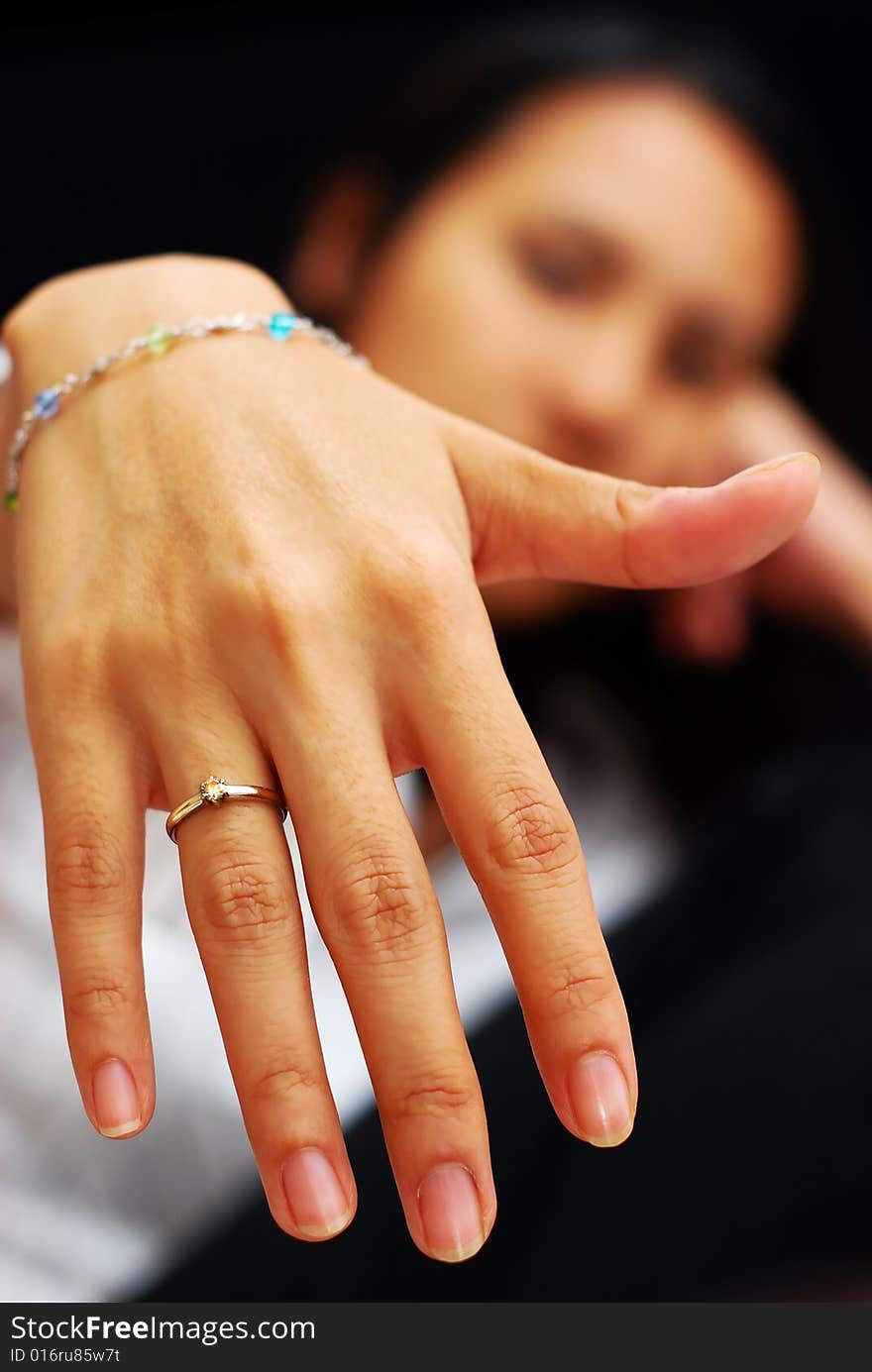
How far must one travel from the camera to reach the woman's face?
3.71 ft

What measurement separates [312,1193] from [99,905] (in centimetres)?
16

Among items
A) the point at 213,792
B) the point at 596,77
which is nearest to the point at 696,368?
Answer: the point at 596,77

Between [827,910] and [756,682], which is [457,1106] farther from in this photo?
[756,682]

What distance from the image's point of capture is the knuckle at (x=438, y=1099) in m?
0.46

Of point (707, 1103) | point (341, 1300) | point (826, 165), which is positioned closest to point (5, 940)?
point (341, 1300)

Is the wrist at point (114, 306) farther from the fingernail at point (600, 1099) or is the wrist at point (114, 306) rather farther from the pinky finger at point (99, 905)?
the fingernail at point (600, 1099)

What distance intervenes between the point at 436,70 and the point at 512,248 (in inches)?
18.3

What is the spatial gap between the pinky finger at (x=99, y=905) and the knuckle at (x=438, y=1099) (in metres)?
0.13

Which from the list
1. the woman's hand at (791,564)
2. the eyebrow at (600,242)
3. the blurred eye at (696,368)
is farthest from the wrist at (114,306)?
the woman's hand at (791,564)

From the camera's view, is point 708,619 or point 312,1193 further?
point 708,619

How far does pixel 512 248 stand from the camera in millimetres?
1164

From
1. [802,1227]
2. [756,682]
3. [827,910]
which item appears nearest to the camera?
[802,1227]

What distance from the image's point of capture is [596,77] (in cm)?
129

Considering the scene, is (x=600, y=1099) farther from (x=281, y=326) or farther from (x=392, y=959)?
(x=281, y=326)
